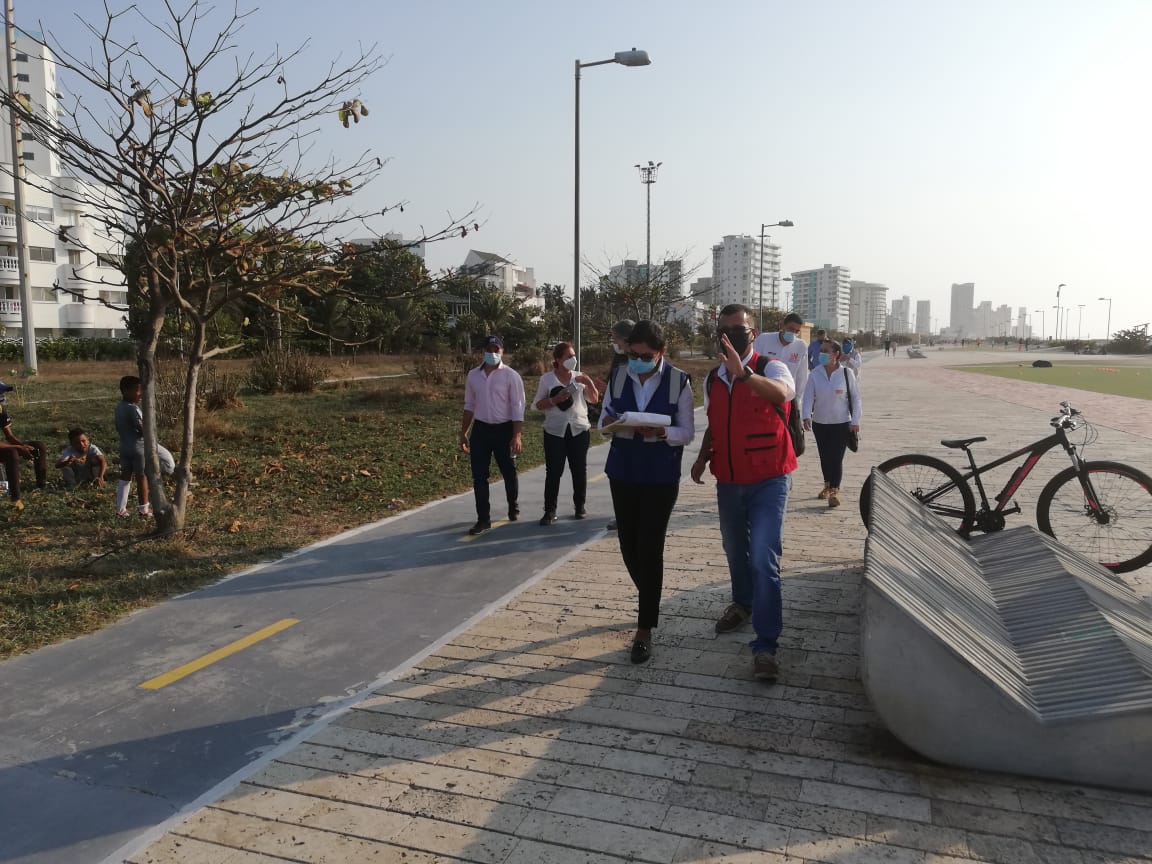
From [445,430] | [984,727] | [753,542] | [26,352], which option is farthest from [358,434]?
[26,352]

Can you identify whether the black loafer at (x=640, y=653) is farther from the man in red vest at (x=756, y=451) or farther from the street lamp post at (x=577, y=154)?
the street lamp post at (x=577, y=154)

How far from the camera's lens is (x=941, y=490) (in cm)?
675

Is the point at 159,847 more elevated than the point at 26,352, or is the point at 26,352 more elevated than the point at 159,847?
the point at 26,352

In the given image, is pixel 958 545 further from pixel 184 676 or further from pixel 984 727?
pixel 184 676

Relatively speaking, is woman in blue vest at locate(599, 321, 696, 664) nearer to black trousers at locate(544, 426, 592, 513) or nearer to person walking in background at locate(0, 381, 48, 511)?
black trousers at locate(544, 426, 592, 513)

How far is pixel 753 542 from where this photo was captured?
437 centimetres

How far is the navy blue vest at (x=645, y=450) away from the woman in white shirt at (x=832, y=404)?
12.8ft

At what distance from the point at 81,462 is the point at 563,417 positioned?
5.61 meters

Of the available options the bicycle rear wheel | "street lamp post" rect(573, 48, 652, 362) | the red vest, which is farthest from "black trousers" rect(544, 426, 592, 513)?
"street lamp post" rect(573, 48, 652, 362)

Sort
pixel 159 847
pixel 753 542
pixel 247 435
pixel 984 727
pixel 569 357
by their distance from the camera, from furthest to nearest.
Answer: pixel 247 435 < pixel 569 357 < pixel 753 542 < pixel 984 727 < pixel 159 847

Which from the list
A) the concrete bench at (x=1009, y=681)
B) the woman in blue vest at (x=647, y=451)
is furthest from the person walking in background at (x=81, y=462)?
the concrete bench at (x=1009, y=681)

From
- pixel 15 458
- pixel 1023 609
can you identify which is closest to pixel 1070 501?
pixel 1023 609

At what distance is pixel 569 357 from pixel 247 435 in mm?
7449

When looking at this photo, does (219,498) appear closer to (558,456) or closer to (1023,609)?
(558,456)
